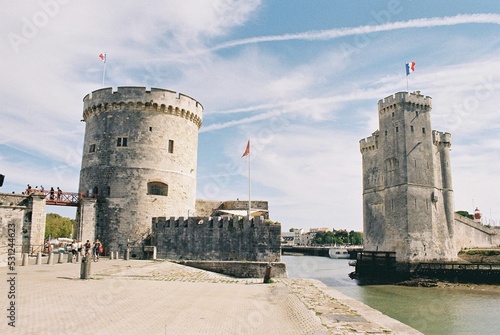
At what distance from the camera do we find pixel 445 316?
Answer: 20.7 m

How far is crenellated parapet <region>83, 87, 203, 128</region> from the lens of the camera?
2655 centimetres

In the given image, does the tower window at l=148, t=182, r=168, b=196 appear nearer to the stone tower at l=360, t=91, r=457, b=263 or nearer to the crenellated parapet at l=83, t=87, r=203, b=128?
the crenellated parapet at l=83, t=87, r=203, b=128

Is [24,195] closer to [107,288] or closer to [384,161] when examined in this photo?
[107,288]

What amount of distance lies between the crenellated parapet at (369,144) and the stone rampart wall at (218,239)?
101 feet

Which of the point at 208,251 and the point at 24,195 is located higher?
the point at 24,195

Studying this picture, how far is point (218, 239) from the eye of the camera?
77.0 feet

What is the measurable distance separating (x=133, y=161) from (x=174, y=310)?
18.6 metres

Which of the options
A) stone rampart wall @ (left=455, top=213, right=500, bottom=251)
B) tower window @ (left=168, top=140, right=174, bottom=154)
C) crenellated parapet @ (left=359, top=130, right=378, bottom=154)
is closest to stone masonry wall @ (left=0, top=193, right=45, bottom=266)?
tower window @ (left=168, top=140, right=174, bottom=154)

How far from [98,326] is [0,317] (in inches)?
74.8

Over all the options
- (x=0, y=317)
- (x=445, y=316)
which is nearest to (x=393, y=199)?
(x=445, y=316)

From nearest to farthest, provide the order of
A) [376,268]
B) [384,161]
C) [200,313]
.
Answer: [200,313] → [376,268] → [384,161]

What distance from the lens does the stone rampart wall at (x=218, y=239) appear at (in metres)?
22.8

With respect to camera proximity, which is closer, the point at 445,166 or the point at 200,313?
the point at 200,313

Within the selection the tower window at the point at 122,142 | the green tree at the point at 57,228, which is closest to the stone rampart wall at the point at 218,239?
the tower window at the point at 122,142
